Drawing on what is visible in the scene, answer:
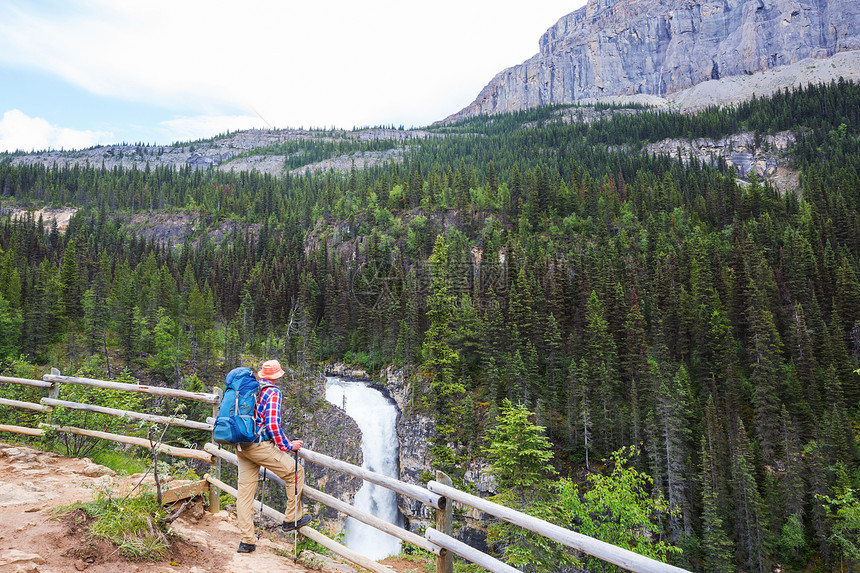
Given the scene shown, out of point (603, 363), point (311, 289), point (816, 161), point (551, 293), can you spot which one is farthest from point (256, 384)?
point (816, 161)

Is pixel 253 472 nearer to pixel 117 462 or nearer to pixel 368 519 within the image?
pixel 368 519

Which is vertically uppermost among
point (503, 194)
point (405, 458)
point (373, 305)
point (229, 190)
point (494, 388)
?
point (229, 190)

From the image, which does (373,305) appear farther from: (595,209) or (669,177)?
(669,177)

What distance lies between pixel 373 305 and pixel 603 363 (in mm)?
42930

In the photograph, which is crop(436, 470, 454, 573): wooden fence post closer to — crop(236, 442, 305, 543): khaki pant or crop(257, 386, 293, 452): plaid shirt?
crop(236, 442, 305, 543): khaki pant

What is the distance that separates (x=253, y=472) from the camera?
21.1 ft

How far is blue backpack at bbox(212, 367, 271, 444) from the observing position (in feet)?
19.6

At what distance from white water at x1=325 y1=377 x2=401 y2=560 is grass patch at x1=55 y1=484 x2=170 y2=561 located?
73.6 feet

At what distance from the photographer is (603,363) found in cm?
5038

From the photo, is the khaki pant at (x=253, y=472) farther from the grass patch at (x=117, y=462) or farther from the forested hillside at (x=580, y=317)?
the forested hillside at (x=580, y=317)

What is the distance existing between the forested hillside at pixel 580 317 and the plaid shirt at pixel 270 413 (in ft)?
52.9

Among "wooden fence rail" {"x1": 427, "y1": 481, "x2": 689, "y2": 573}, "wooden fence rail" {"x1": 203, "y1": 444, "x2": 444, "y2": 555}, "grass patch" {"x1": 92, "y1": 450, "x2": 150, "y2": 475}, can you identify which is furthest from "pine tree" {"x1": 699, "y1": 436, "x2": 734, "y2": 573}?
"grass patch" {"x1": 92, "y1": 450, "x2": 150, "y2": 475}

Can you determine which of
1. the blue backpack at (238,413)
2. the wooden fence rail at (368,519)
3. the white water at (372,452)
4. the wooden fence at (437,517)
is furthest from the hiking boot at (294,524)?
the white water at (372,452)

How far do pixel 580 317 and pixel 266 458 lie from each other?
60.0 metres
